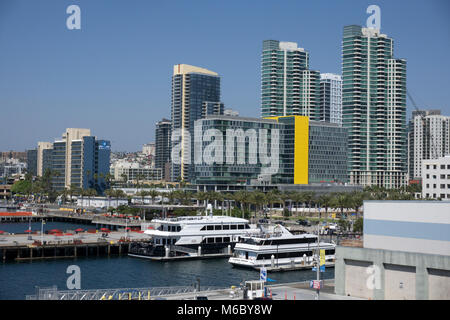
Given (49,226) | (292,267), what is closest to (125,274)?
(292,267)

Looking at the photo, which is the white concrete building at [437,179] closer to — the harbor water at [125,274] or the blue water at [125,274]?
the harbor water at [125,274]

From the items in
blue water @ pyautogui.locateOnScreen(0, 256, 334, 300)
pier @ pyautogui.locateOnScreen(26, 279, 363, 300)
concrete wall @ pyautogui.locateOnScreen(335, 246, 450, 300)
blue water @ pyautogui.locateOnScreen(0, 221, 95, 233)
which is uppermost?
concrete wall @ pyautogui.locateOnScreen(335, 246, 450, 300)

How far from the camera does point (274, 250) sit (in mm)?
81438

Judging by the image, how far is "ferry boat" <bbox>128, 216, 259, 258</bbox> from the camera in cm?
9050

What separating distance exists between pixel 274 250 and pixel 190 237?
15.8 m

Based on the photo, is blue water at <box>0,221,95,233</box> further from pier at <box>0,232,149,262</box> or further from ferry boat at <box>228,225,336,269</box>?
ferry boat at <box>228,225,336,269</box>

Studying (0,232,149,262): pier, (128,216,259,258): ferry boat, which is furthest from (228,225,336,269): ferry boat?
A: (0,232,149,262): pier

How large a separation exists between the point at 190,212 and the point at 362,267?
4214 inches

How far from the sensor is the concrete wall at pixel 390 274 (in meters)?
45.1

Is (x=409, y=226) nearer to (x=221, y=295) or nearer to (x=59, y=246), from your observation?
(x=221, y=295)

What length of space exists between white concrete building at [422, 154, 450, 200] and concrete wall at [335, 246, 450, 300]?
101 meters

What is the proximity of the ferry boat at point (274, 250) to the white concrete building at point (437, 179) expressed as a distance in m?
68.4
